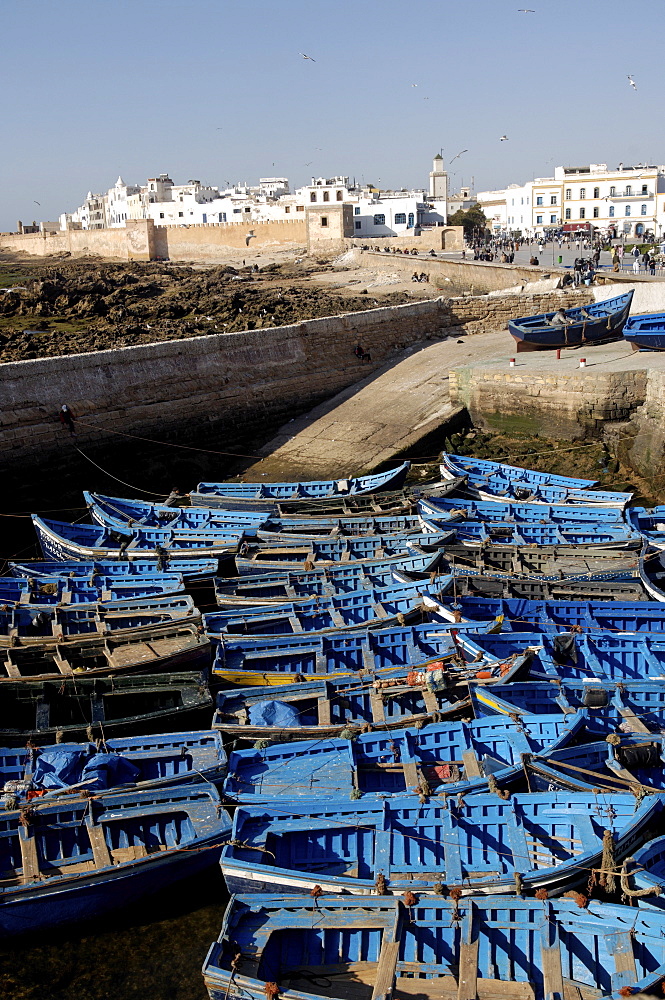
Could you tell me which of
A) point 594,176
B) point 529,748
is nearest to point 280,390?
→ point 529,748

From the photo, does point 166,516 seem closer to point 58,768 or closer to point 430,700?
point 58,768

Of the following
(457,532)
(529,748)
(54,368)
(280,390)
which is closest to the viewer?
(529,748)

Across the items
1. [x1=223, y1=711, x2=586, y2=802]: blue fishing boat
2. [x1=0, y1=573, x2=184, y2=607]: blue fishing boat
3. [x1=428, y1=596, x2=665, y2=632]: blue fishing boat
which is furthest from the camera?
[x1=0, y1=573, x2=184, y2=607]: blue fishing boat

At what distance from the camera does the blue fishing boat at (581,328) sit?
25.1 meters

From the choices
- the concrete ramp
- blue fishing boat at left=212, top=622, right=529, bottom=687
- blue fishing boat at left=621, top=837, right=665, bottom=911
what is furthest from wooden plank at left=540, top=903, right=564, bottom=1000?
the concrete ramp

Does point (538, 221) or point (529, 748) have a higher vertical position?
point (538, 221)

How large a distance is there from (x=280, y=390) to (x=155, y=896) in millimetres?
17872

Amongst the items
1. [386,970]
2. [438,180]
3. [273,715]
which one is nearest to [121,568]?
[273,715]

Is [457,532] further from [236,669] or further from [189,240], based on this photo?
[189,240]

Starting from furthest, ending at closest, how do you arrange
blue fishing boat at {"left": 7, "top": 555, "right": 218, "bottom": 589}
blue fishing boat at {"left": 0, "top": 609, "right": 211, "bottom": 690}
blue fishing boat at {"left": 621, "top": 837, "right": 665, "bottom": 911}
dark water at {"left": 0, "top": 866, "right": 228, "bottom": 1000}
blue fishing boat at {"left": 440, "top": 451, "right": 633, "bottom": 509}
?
blue fishing boat at {"left": 440, "top": 451, "right": 633, "bottom": 509}, blue fishing boat at {"left": 7, "top": 555, "right": 218, "bottom": 589}, blue fishing boat at {"left": 0, "top": 609, "right": 211, "bottom": 690}, dark water at {"left": 0, "top": 866, "right": 228, "bottom": 1000}, blue fishing boat at {"left": 621, "top": 837, "right": 665, "bottom": 911}

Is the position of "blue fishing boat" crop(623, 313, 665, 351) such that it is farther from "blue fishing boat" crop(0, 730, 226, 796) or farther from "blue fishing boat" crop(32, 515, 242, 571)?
"blue fishing boat" crop(0, 730, 226, 796)

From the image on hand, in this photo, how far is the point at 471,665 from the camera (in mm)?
11125

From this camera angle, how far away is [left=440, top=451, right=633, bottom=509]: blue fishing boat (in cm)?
1655

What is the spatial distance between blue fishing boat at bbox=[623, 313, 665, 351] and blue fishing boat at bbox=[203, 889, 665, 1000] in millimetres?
18185
